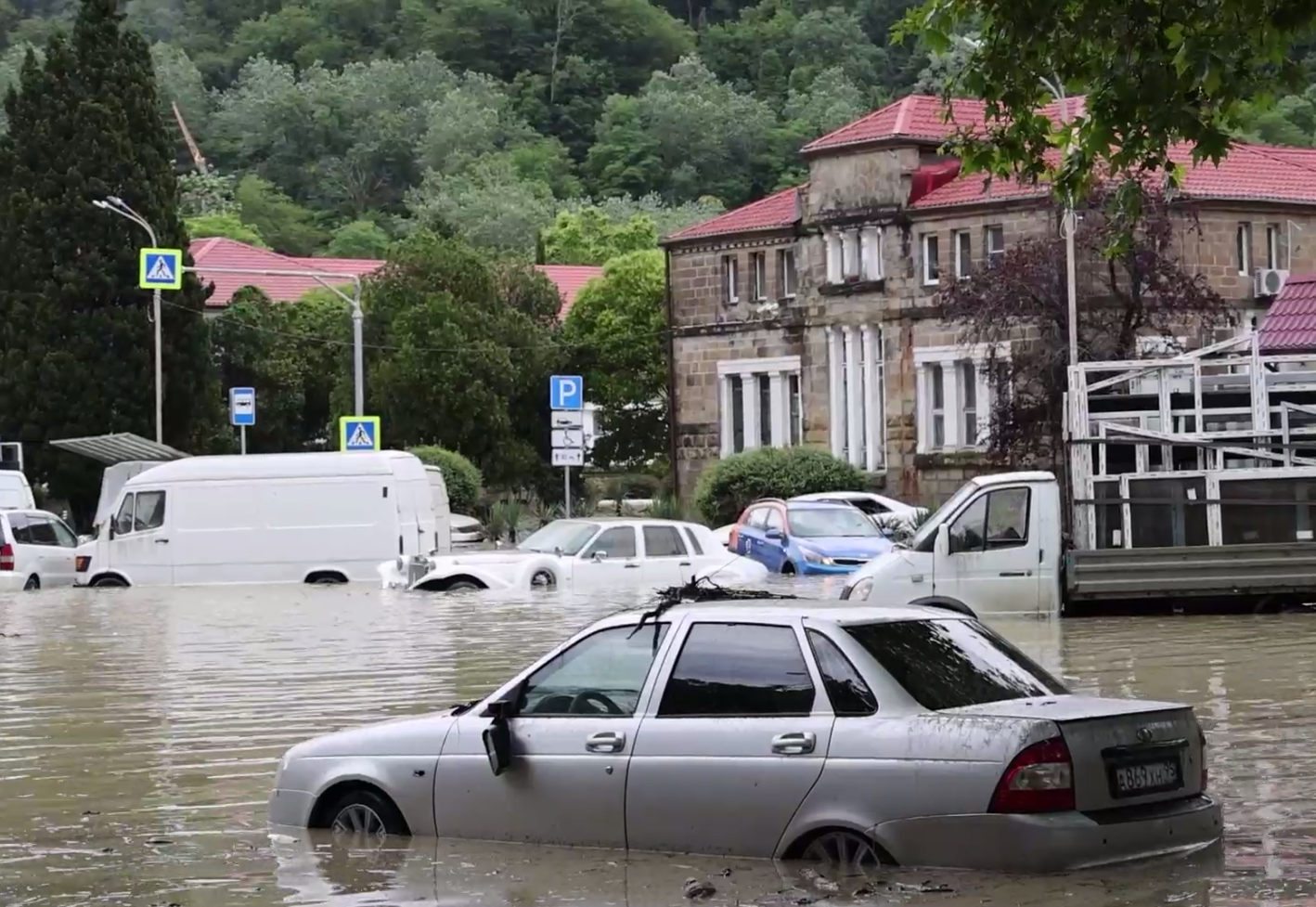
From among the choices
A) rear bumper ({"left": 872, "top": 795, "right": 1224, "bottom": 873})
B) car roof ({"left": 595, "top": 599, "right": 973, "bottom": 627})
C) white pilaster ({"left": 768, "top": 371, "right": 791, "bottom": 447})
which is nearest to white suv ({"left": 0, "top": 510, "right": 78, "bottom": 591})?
white pilaster ({"left": 768, "top": 371, "right": 791, "bottom": 447})

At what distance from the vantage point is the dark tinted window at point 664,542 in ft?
108

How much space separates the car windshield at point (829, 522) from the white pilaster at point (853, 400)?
67.8 ft

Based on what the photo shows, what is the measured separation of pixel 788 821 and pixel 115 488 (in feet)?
136

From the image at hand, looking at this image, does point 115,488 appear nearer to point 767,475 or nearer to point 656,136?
point 767,475

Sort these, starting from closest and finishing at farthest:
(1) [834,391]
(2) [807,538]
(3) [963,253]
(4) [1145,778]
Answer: (4) [1145,778] < (2) [807,538] < (3) [963,253] < (1) [834,391]

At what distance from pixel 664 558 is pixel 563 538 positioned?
4.99ft

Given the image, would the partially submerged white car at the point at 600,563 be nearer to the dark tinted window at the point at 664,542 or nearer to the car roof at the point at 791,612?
the dark tinted window at the point at 664,542

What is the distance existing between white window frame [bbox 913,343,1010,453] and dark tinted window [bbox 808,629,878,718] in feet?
152

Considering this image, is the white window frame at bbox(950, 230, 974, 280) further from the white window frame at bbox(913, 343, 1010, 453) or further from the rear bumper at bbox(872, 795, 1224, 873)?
the rear bumper at bbox(872, 795, 1224, 873)

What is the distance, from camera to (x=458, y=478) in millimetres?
58656

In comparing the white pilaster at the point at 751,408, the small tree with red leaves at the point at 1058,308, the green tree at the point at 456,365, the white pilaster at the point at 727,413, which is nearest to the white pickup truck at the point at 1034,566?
the small tree with red leaves at the point at 1058,308

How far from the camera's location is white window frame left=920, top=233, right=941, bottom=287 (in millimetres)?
58188

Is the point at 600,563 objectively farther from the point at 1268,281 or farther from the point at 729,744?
the point at 1268,281

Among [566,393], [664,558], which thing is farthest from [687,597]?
[566,393]
